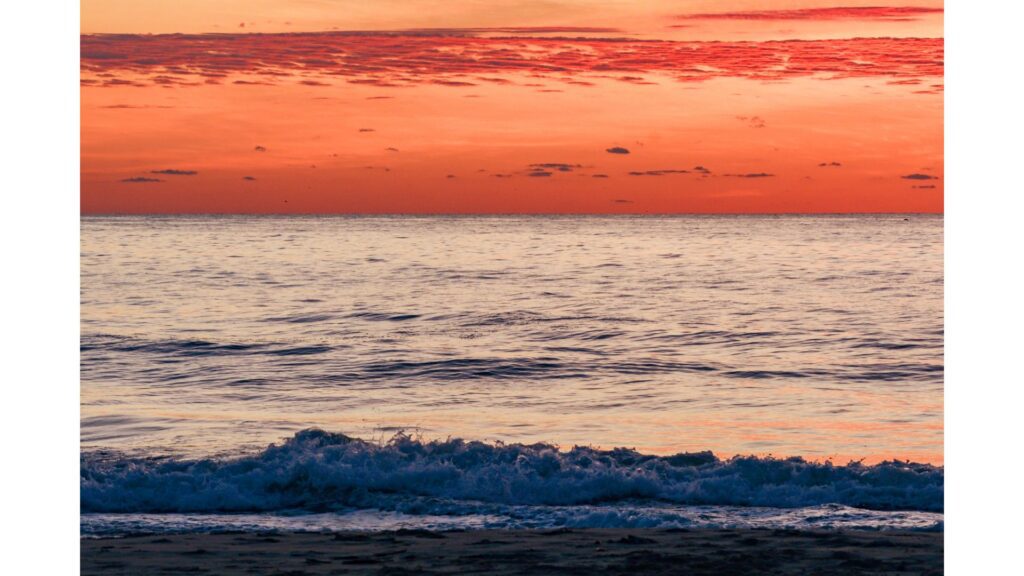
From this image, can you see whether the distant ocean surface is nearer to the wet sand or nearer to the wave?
the wave

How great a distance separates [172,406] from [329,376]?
3803mm

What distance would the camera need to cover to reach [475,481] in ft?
42.4

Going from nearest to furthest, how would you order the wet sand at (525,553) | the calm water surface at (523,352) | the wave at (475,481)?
the wet sand at (525,553) < the wave at (475,481) < the calm water surface at (523,352)

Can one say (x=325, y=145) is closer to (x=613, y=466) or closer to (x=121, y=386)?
(x=121, y=386)

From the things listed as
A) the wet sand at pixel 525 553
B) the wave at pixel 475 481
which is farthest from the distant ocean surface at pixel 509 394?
the wet sand at pixel 525 553

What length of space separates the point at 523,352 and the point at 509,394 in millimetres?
4541

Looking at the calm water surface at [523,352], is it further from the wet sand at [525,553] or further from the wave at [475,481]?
the wet sand at [525,553]

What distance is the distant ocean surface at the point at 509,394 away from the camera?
12.4 metres

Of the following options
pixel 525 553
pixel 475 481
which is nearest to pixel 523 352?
pixel 475 481

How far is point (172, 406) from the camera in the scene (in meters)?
18.8

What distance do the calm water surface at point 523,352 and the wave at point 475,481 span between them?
159 centimetres

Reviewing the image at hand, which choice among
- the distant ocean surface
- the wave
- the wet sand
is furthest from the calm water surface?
the wet sand

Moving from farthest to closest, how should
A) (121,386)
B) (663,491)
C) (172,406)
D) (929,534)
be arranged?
(121,386)
(172,406)
(663,491)
(929,534)
